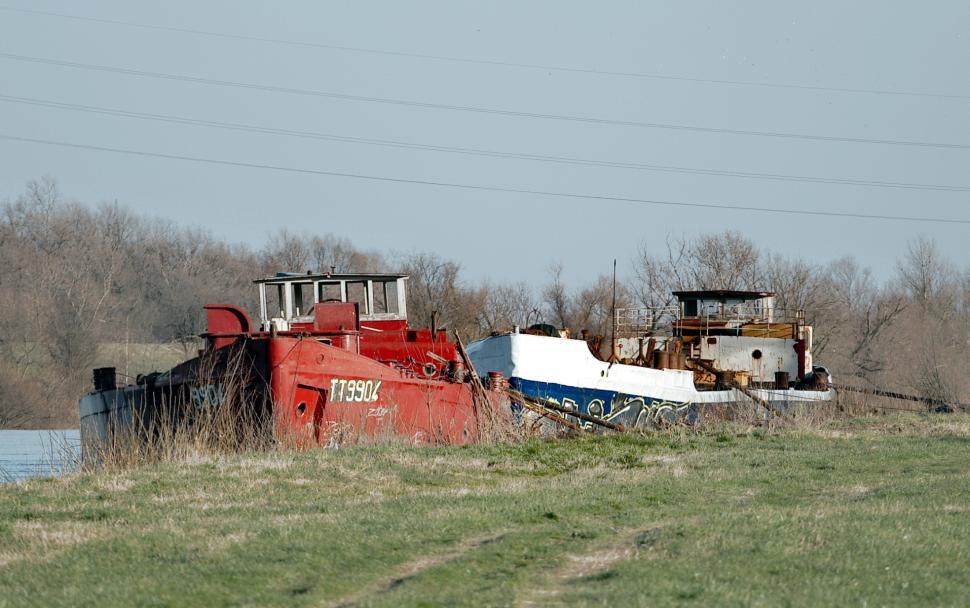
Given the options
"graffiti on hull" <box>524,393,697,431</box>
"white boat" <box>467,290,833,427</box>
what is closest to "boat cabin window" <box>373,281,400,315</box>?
"white boat" <box>467,290,833,427</box>

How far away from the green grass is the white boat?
11908 millimetres

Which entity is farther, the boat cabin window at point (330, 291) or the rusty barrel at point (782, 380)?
the rusty barrel at point (782, 380)

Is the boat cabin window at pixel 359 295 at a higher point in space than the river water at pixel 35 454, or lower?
higher

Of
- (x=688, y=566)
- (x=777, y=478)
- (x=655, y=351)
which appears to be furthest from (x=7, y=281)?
(x=688, y=566)

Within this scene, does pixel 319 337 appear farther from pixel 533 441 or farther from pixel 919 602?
pixel 919 602

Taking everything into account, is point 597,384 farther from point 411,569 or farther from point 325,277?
point 411,569

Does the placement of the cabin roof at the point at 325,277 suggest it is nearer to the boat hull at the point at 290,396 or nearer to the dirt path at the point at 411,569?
the boat hull at the point at 290,396

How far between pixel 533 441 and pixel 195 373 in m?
5.38

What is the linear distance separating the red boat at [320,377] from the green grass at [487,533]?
3104 millimetres

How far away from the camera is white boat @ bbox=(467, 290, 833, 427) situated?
2772 centimetres

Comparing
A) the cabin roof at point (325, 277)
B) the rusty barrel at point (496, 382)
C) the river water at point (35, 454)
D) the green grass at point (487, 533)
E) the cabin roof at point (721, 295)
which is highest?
the cabin roof at point (325, 277)

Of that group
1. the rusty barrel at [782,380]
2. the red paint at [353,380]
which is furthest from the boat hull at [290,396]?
the rusty barrel at [782,380]

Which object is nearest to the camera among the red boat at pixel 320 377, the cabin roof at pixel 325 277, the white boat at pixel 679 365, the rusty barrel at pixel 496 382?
the red boat at pixel 320 377

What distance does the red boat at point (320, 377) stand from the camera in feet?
58.8
